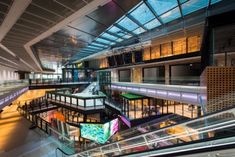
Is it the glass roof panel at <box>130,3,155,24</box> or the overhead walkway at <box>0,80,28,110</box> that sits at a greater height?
the glass roof panel at <box>130,3,155,24</box>

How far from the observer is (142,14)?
9.47m

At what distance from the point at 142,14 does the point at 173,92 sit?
791 centimetres

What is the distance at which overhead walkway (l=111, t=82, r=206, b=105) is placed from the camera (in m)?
12.2

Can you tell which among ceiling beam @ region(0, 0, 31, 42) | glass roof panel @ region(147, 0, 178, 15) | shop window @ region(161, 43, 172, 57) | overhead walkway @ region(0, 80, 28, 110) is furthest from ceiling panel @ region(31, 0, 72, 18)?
shop window @ region(161, 43, 172, 57)

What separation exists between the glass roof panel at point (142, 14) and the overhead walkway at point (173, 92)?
5094 mm

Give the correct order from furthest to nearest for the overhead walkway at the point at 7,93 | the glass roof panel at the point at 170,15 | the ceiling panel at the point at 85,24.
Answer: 1. the glass roof panel at the point at 170,15
2. the overhead walkway at the point at 7,93
3. the ceiling panel at the point at 85,24

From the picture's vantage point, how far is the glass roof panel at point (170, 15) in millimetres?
9682

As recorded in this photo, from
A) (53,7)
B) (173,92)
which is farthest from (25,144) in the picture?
(173,92)

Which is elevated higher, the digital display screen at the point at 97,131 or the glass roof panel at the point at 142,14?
the glass roof panel at the point at 142,14

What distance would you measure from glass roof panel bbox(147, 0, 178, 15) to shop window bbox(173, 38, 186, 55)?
10.3 m

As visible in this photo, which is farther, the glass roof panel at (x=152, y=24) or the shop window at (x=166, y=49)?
the shop window at (x=166, y=49)

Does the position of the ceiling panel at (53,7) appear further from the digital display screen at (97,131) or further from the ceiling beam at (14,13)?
the digital display screen at (97,131)

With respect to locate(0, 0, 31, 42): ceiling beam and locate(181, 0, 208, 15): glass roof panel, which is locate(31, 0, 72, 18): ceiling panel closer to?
locate(0, 0, 31, 42): ceiling beam

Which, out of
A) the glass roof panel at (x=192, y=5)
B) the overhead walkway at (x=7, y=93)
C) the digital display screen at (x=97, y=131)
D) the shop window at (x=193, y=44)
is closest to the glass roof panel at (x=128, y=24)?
the glass roof panel at (x=192, y=5)
